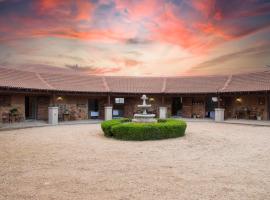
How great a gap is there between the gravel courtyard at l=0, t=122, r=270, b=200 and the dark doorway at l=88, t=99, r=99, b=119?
16.2 meters

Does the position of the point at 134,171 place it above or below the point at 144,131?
below

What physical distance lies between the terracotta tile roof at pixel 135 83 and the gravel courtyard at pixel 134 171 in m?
12.7

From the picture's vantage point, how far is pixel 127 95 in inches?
1049

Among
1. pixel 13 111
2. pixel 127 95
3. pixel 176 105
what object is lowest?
pixel 13 111

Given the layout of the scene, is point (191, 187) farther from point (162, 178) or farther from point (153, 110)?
point (153, 110)

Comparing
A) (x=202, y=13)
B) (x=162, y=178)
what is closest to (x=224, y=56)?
(x=202, y=13)

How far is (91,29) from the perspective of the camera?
27281mm

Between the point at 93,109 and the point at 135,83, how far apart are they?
611 cm

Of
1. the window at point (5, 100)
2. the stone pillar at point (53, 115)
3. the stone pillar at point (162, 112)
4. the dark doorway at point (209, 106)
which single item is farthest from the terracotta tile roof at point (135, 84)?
the window at point (5, 100)

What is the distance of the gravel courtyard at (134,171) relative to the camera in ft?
17.8

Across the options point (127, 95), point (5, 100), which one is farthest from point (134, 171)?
point (127, 95)

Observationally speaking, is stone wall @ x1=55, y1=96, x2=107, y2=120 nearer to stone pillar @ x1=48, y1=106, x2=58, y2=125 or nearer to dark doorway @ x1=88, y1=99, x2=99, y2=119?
dark doorway @ x1=88, y1=99, x2=99, y2=119

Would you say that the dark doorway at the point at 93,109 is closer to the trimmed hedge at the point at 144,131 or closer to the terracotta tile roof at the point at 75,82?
the terracotta tile roof at the point at 75,82

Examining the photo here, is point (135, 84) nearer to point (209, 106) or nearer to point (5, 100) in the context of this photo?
point (209, 106)
